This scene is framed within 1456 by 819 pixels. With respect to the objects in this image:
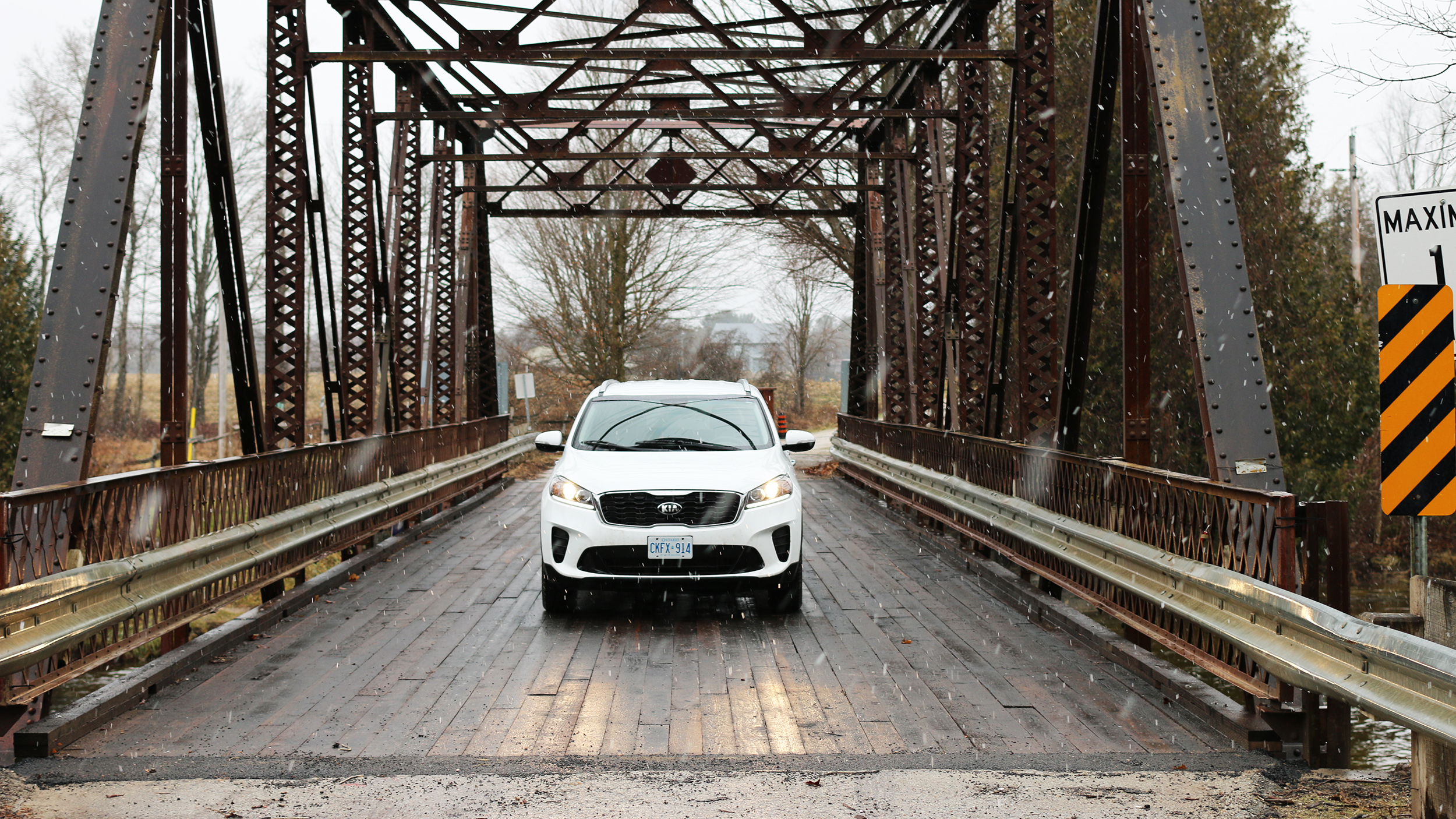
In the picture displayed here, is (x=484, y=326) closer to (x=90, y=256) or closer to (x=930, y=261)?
(x=930, y=261)

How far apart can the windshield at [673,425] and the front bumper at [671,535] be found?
42.9 inches

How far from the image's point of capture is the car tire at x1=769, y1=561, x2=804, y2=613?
9070mm

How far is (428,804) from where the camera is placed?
487 cm

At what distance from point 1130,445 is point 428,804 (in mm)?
5141

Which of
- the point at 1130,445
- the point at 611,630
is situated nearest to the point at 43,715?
the point at 611,630

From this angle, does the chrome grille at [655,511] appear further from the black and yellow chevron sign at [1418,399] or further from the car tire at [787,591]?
the black and yellow chevron sign at [1418,399]

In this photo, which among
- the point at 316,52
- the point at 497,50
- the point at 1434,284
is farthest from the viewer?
the point at 497,50

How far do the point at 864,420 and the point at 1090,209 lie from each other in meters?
12.8

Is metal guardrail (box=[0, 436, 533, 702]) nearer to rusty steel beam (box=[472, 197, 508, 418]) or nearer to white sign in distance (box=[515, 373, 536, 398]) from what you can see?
rusty steel beam (box=[472, 197, 508, 418])

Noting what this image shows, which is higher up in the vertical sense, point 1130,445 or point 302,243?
point 302,243

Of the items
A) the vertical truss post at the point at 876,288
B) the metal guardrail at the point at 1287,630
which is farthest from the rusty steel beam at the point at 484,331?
the metal guardrail at the point at 1287,630

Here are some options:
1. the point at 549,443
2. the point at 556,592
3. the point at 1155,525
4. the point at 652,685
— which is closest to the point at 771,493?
the point at 556,592

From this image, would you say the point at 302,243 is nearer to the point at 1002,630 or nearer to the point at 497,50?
the point at 497,50

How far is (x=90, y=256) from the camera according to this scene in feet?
22.2
